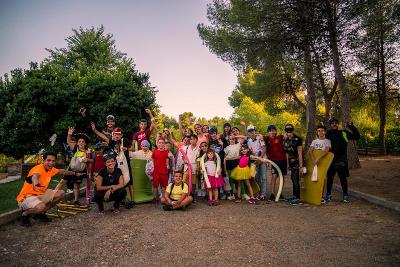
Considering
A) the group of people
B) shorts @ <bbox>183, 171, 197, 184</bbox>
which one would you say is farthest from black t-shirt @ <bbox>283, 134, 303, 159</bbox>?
shorts @ <bbox>183, 171, 197, 184</bbox>

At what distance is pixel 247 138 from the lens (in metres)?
9.09

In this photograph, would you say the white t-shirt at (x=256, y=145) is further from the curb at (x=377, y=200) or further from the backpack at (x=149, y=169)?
the curb at (x=377, y=200)

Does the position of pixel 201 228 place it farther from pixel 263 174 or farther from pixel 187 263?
pixel 263 174

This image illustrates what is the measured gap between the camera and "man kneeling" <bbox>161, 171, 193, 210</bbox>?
7301 mm

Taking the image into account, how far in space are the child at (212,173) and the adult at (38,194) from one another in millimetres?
3545

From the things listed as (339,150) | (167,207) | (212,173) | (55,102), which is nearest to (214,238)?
(167,207)

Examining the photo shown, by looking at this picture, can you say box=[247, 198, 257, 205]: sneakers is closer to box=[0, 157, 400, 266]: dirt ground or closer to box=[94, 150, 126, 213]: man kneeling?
box=[0, 157, 400, 266]: dirt ground

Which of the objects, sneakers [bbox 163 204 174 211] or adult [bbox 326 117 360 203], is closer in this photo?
sneakers [bbox 163 204 174 211]

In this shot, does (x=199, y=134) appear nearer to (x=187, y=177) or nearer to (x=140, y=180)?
(x=187, y=177)

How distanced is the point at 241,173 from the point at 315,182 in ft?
6.24

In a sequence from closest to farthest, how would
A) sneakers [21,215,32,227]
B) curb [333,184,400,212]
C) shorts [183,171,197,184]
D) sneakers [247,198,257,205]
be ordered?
sneakers [21,215,32,227], curb [333,184,400,212], sneakers [247,198,257,205], shorts [183,171,197,184]

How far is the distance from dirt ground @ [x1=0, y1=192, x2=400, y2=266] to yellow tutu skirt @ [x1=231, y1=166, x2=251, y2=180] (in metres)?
1.15

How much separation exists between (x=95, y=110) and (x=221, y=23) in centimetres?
923

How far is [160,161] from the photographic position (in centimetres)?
836
